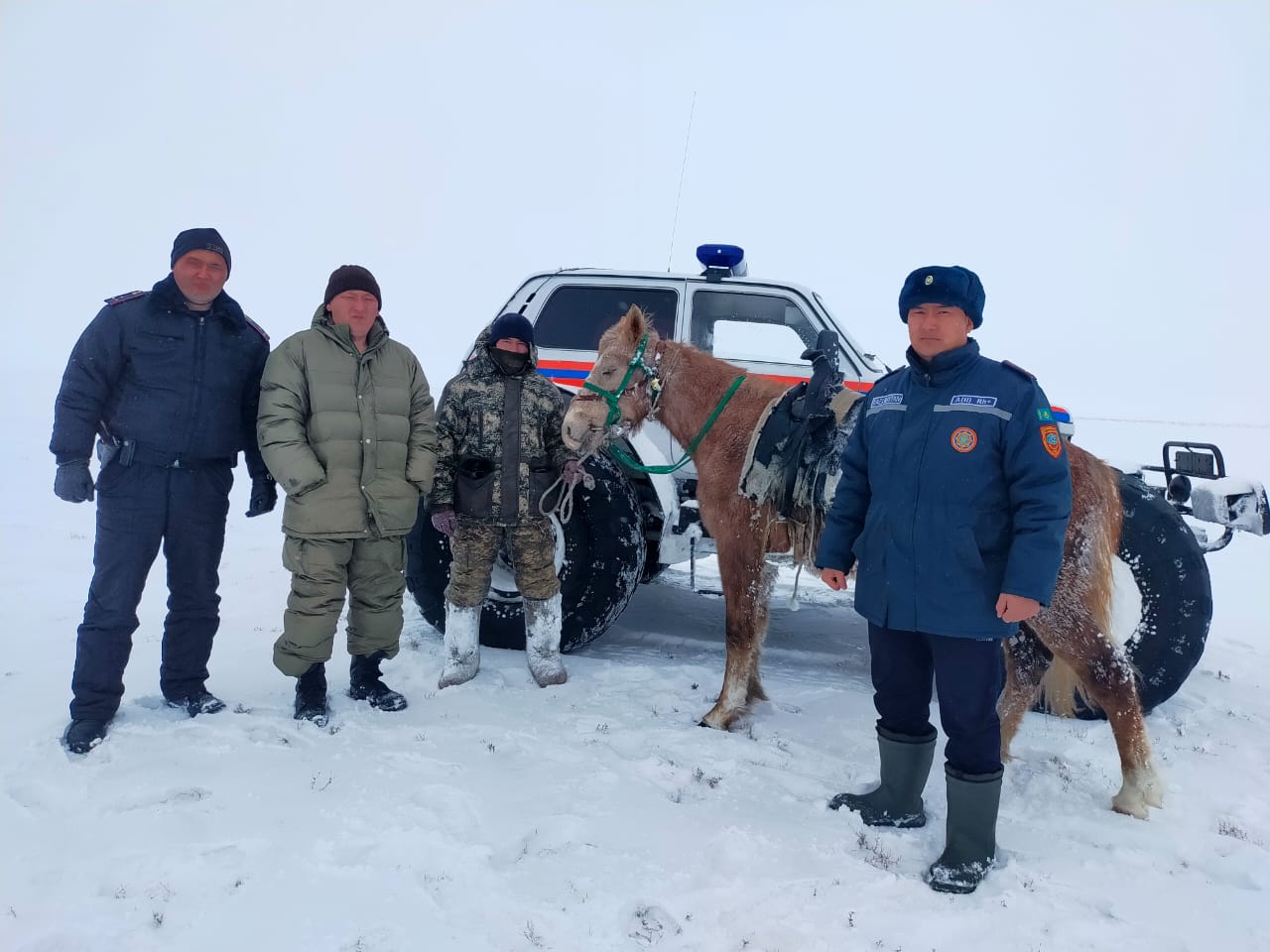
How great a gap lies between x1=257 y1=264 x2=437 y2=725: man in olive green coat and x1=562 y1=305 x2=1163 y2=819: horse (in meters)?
0.93

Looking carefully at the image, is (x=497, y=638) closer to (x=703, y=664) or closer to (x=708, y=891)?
(x=703, y=664)

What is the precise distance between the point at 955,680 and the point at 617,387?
7.46ft

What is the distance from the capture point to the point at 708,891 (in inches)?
93.4

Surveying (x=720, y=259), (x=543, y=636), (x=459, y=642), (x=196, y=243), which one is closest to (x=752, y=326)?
(x=720, y=259)

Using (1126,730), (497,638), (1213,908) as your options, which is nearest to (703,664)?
(497,638)

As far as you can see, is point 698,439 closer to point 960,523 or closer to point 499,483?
point 499,483

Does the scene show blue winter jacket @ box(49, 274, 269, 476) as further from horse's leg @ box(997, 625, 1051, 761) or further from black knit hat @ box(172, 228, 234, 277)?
horse's leg @ box(997, 625, 1051, 761)

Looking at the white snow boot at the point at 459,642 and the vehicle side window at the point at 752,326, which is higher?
the vehicle side window at the point at 752,326

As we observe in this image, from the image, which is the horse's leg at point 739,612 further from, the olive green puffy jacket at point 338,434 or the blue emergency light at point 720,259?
the blue emergency light at point 720,259

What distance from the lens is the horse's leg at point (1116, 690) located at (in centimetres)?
297

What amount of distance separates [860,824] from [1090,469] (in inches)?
69.8

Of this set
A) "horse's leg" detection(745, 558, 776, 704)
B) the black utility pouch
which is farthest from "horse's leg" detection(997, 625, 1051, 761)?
the black utility pouch

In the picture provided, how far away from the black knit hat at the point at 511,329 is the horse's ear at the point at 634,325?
1.84 ft

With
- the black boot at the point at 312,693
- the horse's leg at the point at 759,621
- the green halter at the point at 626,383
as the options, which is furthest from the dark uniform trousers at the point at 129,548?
the horse's leg at the point at 759,621
